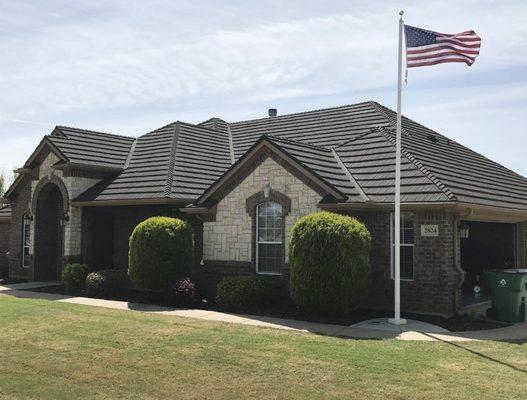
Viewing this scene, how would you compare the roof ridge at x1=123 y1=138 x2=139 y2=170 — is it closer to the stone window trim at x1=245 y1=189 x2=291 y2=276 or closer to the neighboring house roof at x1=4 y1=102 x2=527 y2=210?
the neighboring house roof at x1=4 y1=102 x2=527 y2=210

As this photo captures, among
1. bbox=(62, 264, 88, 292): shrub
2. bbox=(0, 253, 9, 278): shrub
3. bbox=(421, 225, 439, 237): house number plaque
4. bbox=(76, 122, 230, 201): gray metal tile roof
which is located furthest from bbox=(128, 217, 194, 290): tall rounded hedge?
bbox=(0, 253, 9, 278): shrub

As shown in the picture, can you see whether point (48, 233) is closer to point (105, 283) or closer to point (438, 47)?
point (105, 283)

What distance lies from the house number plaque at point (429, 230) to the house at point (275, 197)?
25mm

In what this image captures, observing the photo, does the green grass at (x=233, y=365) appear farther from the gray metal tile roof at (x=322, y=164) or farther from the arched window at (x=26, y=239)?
the arched window at (x=26, y=239)

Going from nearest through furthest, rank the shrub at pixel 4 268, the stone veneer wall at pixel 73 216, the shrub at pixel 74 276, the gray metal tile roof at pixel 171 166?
the shrub at pixel 74 276, the gray metal tile roof at pixel 171 166, the stone veneer wall at pixel 73 216, the shrub at pixel 4 268

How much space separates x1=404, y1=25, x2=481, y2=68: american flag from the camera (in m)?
12.3

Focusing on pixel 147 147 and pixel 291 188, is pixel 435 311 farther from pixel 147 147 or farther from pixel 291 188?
pixel 147 147

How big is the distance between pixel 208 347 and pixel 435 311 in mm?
6403

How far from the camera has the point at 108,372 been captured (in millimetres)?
8047

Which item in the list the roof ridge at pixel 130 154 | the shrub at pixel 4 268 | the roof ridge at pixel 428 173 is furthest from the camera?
the shrub at pixel 4 268

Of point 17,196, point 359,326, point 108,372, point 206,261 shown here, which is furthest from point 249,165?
point 17,196

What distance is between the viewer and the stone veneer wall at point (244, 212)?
15273 millimetres

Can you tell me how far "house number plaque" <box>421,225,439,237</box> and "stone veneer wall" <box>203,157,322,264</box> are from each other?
2.79 meters

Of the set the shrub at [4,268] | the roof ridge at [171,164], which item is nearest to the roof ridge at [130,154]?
the roof ridge at [171,164]
